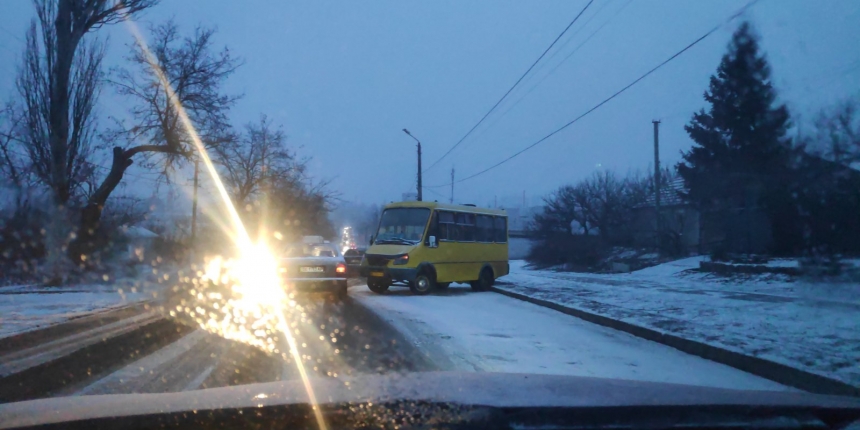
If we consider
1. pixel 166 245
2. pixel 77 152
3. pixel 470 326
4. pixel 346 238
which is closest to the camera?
pixel 470 326

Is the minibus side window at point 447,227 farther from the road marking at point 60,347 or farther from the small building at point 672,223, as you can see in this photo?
the small building at point 672,223

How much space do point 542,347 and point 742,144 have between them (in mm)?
21362

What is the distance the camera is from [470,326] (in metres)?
11.1

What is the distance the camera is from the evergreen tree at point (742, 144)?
73.5 ft

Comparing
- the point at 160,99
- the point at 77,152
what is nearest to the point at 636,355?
the point at 77,152

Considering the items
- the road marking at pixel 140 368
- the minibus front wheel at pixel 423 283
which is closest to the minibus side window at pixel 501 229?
the minibus front wheel at pixel 423 283

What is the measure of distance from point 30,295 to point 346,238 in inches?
2321

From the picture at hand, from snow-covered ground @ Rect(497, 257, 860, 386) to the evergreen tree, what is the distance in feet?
16.6

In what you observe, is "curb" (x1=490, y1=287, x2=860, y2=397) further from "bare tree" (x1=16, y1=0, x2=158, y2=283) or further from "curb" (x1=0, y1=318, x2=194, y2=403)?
"bare tree" (x1=16, y1=0, x2=158, y2=283)

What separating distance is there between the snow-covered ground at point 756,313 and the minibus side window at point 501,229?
3066 mm

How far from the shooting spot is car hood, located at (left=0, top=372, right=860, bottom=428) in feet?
11.8

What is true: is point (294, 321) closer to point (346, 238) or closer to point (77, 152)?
point (77, 152)

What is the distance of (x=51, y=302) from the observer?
48.2 ft

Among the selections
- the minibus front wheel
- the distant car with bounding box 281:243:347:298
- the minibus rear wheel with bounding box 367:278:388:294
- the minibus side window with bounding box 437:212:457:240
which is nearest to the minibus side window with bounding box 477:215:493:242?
the minibus side window with bounding box 437:212:457:240
